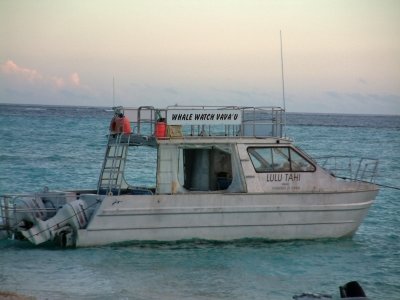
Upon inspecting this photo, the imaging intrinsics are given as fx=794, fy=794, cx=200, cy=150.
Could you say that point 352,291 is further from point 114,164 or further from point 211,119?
point 114,164

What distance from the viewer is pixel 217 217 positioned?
672 inches

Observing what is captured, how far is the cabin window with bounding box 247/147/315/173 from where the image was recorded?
1788 cm

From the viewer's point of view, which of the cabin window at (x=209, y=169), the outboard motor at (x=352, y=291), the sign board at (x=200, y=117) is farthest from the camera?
the cabin window at (x=209, y=169)

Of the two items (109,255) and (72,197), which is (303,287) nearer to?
(109,255)

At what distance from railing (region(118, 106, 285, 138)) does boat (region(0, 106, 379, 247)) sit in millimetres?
22

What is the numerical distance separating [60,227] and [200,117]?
3.85 metres

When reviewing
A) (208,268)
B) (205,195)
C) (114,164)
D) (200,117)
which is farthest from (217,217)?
(114,164)

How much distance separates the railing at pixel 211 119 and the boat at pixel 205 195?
0.02m

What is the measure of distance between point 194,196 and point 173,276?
88.0 inches

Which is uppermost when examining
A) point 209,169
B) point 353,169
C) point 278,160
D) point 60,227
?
point 278,160

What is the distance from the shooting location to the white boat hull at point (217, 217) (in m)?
16.6

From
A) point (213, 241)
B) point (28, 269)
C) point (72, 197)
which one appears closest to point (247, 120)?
point (213, 241)

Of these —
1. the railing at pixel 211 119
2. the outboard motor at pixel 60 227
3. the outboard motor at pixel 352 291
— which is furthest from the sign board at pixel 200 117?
the outboard motor at pixel 352 291

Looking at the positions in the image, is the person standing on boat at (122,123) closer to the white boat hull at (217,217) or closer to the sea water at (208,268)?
the white boat hull at (217,217)
